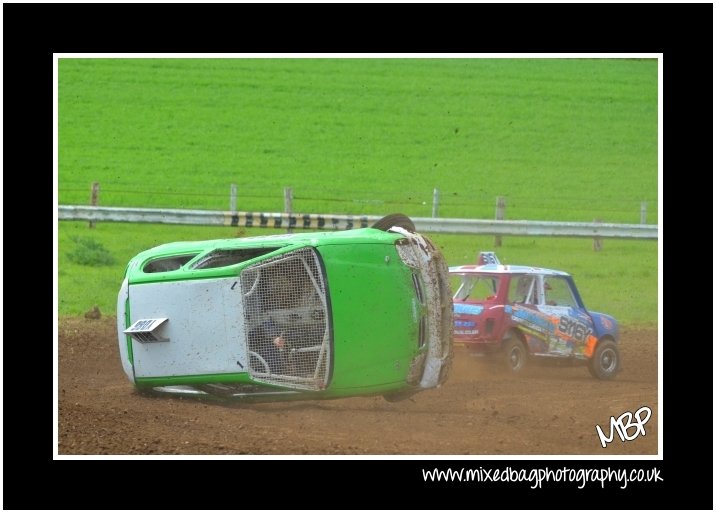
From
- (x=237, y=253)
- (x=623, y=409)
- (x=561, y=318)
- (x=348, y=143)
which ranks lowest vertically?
(x=623, y=409)

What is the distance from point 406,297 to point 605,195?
17.3 meters

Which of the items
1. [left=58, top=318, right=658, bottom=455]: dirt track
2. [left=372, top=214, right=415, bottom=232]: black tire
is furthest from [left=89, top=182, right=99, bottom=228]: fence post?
[left=372, top=214, right=415, bottom=232]: black tire

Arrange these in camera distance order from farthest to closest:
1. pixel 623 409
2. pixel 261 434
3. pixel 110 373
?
pixel 110 373 < pixel 623 409 < pixel 261 434

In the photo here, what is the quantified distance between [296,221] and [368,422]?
987 cm

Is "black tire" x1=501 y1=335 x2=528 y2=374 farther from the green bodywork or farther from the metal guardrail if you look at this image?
the metal guardrail

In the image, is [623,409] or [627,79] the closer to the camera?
[623,409]

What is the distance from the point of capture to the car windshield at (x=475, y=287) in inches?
522

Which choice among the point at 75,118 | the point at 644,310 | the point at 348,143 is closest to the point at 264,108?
the point at 348,143

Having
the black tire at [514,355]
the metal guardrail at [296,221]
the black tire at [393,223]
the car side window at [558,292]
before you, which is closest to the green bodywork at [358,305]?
the black tire at [393,223]

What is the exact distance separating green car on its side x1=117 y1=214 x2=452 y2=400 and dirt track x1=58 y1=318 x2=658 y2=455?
0.33 meters

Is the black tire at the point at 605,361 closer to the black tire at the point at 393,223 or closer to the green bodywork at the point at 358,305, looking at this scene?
the black tire at the point at 393,223

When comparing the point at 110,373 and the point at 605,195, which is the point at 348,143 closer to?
the point at 605,195

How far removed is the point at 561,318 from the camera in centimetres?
1338

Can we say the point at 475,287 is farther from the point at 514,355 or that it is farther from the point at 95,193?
the point at 95,193
